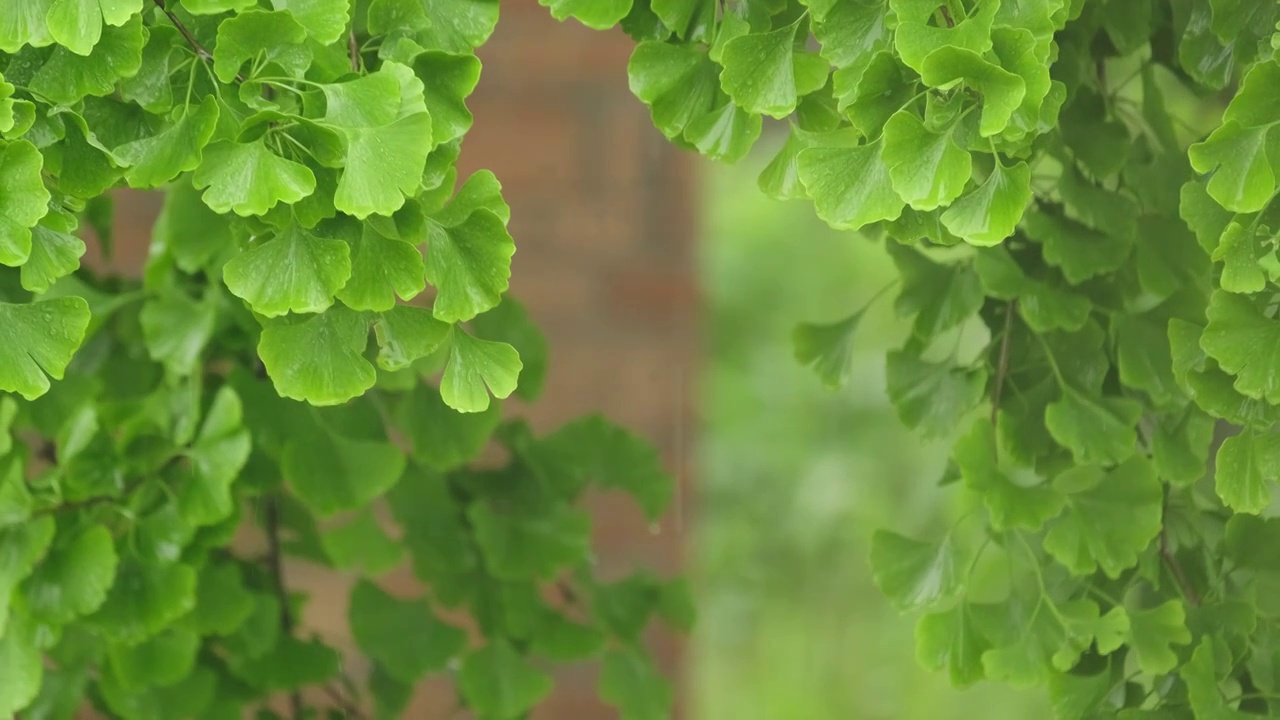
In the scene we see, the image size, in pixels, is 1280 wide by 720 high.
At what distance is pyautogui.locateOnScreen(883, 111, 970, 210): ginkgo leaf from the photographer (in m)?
0.29

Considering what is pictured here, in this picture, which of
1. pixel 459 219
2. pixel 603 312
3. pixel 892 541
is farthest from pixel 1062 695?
pixel 603 312

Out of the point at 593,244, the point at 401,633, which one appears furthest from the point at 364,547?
the point at 593,244

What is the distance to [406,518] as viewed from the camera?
53 centimetres

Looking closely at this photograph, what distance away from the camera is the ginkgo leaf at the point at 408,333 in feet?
1.05

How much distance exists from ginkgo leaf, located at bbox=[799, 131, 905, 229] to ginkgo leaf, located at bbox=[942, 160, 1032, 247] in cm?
2

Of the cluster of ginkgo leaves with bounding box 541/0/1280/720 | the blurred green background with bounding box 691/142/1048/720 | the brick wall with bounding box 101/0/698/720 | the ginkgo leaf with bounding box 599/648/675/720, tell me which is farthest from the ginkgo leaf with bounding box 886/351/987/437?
the blurred green background with bounding box 691/142/1048/720

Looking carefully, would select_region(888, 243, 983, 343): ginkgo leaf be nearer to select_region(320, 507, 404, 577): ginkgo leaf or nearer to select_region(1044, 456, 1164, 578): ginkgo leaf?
select_region(1044, 456, 1164, 578): ginkgo leaf

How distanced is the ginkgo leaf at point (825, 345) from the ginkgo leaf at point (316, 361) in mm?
189

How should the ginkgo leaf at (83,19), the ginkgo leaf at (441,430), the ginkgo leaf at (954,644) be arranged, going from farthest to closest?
1. the ginkgo leaf at (441,430)
2. the ginkgo leaf at (954,644)
3. the ginkgo leaf at (83,19)

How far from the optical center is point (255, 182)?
0.93 ft

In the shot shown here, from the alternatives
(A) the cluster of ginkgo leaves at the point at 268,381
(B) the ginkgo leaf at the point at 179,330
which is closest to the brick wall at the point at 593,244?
(A) the cluster of ginkgo leaves at the point at 268,381

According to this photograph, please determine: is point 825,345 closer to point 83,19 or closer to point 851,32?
point 851,32

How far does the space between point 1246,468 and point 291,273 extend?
238mm

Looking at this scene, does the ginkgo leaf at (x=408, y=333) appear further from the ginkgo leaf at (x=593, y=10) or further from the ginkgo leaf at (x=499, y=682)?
the ginkgo leaf at (x=499, y=682)
